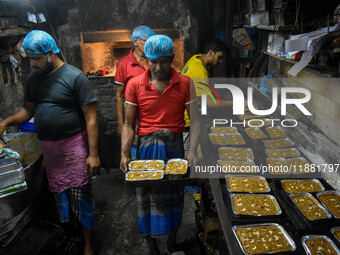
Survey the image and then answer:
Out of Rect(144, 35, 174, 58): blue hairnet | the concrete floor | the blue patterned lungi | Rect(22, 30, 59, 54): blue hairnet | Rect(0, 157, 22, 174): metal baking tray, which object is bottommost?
the concrete floor

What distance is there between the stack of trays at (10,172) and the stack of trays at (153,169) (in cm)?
110

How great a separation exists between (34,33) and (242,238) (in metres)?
2.90

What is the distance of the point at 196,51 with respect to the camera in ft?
20.3

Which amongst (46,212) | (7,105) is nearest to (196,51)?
(7,105)

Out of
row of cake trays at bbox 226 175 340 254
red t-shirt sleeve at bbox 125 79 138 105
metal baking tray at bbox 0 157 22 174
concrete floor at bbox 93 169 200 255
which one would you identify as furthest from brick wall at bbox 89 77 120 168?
row of cake trays at bbox 226 175 340 254

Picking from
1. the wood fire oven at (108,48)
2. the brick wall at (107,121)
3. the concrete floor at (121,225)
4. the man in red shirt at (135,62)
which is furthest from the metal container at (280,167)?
the wood fire oven at (108,48)

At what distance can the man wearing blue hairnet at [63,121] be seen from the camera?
2.96 m

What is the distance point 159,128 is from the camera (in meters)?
3.07

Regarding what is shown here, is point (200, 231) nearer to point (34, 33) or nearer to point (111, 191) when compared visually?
point (111, 191)

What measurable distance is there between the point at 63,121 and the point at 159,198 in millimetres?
1446

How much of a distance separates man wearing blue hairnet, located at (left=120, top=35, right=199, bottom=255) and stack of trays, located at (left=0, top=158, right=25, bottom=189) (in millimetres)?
1104

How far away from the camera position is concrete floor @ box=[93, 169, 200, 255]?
12.2 feet

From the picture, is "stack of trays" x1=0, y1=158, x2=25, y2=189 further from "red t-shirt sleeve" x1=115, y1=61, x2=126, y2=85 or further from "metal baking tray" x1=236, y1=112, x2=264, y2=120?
"metal baking tray" x1=236, y1=112, x2=264, y2=120

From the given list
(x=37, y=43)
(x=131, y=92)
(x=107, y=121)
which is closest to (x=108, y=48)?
(x=107, y=121)
